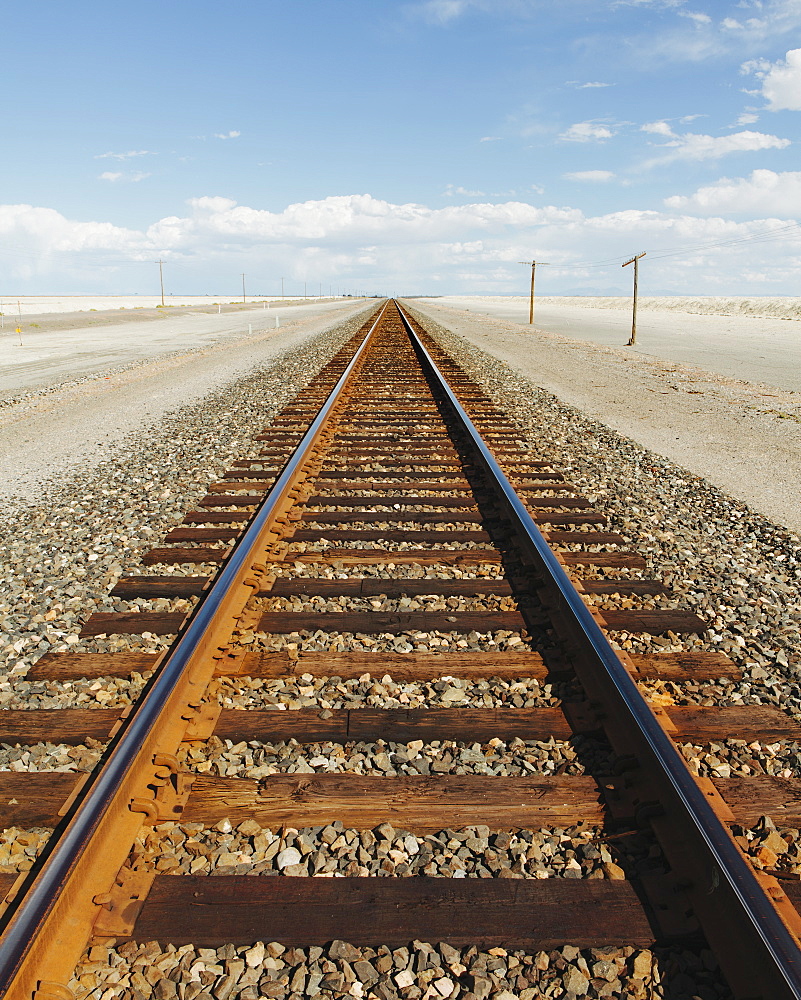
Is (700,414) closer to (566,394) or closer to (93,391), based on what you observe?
(566,394)

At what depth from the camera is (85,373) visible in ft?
59.4

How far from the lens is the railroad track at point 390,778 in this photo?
74.9 inches

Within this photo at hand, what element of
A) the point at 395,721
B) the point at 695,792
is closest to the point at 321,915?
the point at 395,721

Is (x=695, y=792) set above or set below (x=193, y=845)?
above

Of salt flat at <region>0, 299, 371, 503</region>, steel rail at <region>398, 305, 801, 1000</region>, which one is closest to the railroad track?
steel rail at <region>398, 305, 801, 1000</region>

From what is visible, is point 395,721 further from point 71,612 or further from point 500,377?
point 500,377

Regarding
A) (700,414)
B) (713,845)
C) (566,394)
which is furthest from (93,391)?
(713,845)

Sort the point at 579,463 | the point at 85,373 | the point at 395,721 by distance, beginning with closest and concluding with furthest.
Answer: the point at 395,721, the point at 579,463, the point at 85,373

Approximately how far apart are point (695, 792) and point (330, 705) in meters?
1.40

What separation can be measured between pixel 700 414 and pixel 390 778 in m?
10.4

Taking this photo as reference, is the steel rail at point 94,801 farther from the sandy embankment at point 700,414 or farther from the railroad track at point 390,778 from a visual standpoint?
the sandy embankment at point 700,414

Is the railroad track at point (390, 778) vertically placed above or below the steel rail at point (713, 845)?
below

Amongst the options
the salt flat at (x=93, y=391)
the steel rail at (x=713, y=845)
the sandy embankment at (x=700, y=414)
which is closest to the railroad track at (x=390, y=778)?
the steel rail at (x=713, y=845)

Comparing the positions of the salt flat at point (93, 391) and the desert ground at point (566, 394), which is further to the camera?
the salt flat at point (93, 391)
